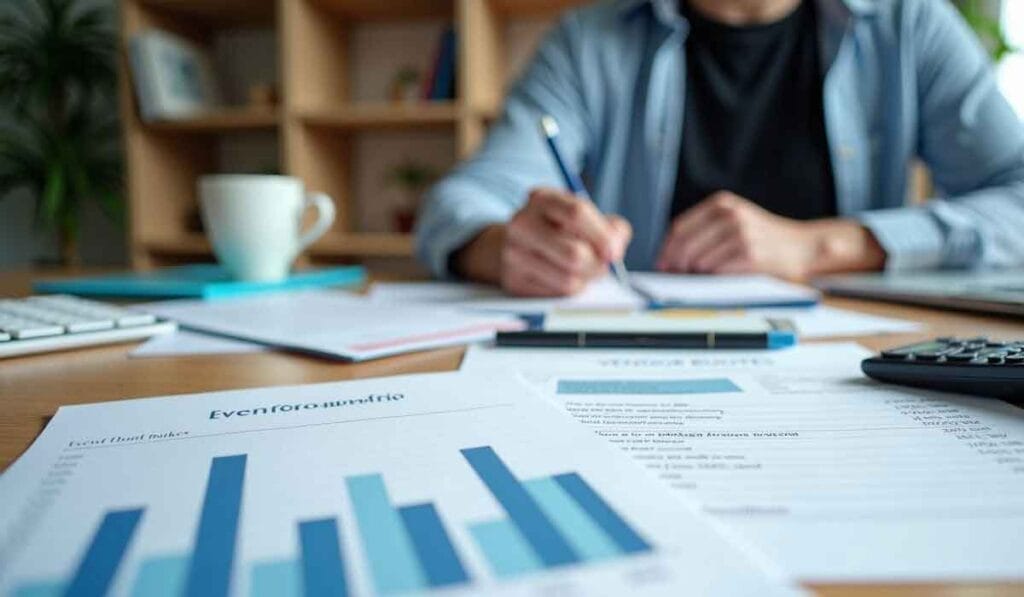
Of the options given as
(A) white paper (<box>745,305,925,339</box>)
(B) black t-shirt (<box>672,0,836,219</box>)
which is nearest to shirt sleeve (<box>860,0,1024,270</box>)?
(B) black t-shirt (<box>672,0,836,219</box>)

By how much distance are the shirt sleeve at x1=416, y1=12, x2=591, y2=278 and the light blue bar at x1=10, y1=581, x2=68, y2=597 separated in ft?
2.09

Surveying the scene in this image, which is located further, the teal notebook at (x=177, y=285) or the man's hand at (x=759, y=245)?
the man's hand at (x=759, y=245)

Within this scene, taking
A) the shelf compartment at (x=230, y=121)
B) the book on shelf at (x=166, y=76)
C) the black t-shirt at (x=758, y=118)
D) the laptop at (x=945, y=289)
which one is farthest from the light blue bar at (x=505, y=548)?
the book on shelf at (x=166, y=76)

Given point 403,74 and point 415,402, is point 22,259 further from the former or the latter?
point 415,402

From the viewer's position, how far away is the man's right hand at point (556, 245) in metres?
0.61

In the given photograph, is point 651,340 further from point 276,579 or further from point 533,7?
point 533,7

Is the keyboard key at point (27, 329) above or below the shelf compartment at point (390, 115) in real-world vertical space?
below

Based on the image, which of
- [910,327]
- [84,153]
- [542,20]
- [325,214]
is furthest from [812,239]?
[84,153]

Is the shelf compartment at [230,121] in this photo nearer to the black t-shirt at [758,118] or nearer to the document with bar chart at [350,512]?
the black t-shirt at [758,118]

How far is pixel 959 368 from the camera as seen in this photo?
302mm

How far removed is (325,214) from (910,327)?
24.2 inches

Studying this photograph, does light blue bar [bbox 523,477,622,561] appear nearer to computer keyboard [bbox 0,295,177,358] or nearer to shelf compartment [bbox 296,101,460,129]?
computer keyboard [bbox 0,295,177,358]

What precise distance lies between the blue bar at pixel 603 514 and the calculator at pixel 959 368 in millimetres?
207

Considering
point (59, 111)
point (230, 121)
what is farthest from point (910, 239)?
point (59, 111)
